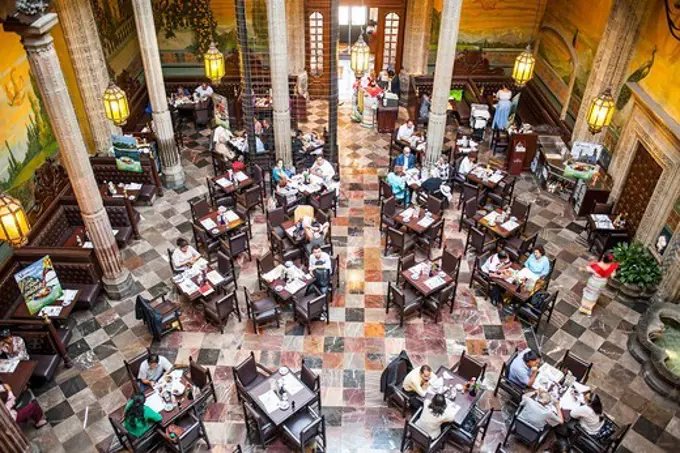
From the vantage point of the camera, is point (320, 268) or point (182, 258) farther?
point (182, 258)

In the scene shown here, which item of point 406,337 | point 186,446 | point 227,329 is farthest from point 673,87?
point 186,446

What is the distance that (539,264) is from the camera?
10.7 metres

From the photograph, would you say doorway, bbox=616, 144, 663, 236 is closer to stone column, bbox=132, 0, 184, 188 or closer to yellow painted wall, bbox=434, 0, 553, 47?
yellow painted wall, bbox=434, 0, 553, 47

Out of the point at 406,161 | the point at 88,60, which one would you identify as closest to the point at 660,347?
the point at 406,161

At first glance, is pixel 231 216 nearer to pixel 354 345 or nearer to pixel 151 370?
pixel 354 345

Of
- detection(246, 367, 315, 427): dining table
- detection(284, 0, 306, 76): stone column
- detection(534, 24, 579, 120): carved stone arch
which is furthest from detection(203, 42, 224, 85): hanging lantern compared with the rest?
detection(534, 24, 579, 120): carved stone arch

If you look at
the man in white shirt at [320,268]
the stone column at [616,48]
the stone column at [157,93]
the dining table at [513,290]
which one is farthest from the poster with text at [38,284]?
the stone column at [616,48]

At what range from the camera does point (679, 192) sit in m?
11.0

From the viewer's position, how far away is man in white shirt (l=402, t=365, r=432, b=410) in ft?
27.9

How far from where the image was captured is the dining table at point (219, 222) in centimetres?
1214

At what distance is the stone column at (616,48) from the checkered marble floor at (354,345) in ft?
12.2

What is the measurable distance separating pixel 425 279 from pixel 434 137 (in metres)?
5.19

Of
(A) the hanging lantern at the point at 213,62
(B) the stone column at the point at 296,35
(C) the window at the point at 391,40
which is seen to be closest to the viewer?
(A) the hanging lantern at the point at 213,62

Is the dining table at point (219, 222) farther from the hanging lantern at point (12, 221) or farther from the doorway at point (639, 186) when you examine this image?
the doorway at point (639, 186)
